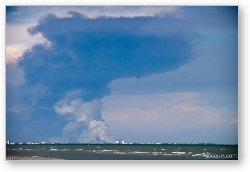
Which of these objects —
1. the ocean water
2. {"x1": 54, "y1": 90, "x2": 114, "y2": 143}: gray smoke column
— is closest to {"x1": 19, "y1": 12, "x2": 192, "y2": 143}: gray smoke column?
{"x1": 54, "y1": 90, "x2": 114, "y2": 143}: gray smoke column

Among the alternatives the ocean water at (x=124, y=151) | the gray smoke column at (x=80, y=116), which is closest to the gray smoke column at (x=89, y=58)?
the gray smoke column at (x=80, y=116)

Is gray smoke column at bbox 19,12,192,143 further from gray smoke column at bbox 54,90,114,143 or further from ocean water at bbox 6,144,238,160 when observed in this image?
ocean water at bbox 6,144,238,160

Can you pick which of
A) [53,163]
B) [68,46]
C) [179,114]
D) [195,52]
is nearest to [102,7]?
[68,46]

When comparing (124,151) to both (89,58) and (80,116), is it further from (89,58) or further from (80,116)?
(89,58)

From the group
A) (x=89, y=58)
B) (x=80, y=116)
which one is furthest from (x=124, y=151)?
(x=89, y=58)
